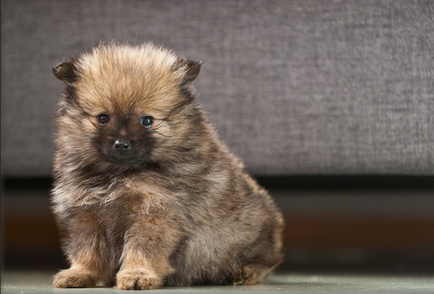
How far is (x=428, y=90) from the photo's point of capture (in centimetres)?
269

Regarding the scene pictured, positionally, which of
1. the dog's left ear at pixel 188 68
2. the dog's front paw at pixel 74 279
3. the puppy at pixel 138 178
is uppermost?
the dog's left ear at pixel 188 68

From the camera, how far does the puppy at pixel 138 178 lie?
184 cm

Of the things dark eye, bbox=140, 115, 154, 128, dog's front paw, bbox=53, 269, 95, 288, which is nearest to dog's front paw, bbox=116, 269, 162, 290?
dog's front paw, bbox=53, 269, 95, 288

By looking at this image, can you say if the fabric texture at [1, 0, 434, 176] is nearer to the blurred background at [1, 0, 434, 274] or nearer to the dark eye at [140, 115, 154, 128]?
the blurred background at [1, 0, 434, 274]

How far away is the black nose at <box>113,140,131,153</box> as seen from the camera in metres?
1.79

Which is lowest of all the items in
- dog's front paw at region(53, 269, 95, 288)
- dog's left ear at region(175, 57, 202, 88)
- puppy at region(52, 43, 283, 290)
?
dog's front paw at region(53, 269, 95, 288)

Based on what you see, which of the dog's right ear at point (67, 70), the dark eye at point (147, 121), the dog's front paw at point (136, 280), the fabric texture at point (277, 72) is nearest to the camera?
the dog's front paw at point (136, 280)

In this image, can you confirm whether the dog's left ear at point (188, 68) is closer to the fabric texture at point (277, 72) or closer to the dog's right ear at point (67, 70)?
the dog's right ear at point (67, 70)

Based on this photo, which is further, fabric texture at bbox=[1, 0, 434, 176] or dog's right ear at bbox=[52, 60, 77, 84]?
fabric texture at bbox=[1, 0, 434, 176]

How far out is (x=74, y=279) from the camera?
188 centimetres

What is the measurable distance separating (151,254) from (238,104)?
1284 mm

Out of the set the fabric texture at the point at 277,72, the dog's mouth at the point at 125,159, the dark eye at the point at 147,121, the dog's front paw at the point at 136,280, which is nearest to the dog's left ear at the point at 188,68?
the dark eye at the point at 147,121

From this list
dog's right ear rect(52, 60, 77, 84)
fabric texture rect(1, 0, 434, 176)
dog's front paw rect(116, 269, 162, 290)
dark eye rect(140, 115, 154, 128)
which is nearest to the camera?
dog's front paw rect(116, 269, 162, 290)

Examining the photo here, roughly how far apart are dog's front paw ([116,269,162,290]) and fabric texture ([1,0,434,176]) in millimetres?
1231
